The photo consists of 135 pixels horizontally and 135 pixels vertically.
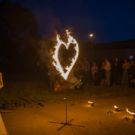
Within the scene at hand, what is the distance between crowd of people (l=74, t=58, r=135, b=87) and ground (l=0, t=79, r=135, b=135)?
40.9 inches

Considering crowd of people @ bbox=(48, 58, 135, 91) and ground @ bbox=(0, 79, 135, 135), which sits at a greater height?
crowd of people @ bbox=(48, 58, 135, 91)

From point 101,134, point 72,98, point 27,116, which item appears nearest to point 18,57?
point 72,98

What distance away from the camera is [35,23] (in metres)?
40.7

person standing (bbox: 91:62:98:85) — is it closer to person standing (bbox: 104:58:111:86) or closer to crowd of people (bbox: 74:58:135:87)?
crowd of people (bbox: 74:58:135:87)

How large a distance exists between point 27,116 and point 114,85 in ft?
31.5

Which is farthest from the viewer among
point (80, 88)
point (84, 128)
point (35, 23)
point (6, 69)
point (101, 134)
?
point (35, 23)

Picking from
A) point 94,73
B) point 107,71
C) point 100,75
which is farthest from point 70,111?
point 100,75

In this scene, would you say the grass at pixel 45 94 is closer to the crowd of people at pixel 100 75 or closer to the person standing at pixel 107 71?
the crowd of people at pixel 100 75

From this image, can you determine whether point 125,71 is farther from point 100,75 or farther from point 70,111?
point 70,111

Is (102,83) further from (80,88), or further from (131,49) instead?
(131,49)

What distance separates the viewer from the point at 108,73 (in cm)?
2091

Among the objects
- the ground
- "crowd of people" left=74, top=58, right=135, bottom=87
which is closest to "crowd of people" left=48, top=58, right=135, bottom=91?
"crowd of people" left=74, top=58, right=135, bottom=87

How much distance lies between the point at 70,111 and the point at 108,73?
25.8 ft

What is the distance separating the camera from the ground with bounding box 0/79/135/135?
10.8 m
